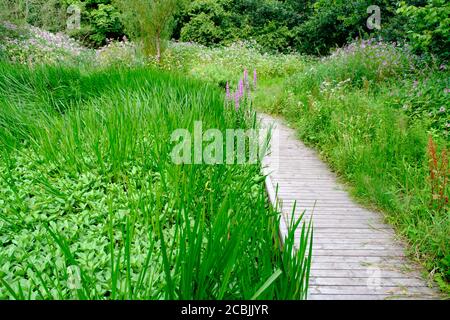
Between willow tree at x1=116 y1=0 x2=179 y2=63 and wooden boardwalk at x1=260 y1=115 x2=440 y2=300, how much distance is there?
27.3ft

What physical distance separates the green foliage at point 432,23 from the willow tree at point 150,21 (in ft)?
21.8

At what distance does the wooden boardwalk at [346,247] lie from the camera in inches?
100

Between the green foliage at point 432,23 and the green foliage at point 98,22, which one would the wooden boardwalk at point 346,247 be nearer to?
the green foliage at point 432,23

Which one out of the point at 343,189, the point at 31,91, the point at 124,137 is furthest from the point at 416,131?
the point at 31,91

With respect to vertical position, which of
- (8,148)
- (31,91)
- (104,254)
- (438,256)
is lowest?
(438,256)

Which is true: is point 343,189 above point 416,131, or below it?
below

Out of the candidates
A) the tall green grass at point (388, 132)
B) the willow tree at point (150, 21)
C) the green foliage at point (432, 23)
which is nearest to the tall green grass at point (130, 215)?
the tall green grass at point (388, 132)

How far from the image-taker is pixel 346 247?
3.06 m

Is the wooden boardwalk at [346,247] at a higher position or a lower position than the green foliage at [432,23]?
lower

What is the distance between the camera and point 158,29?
11820mm

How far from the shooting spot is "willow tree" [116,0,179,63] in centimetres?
1150
